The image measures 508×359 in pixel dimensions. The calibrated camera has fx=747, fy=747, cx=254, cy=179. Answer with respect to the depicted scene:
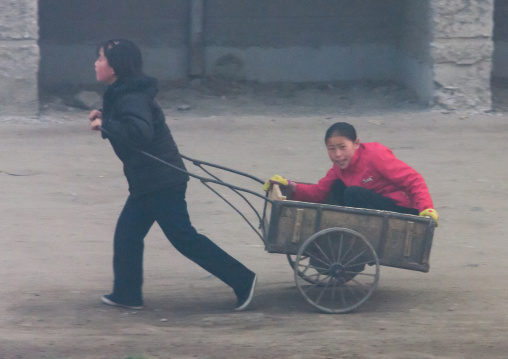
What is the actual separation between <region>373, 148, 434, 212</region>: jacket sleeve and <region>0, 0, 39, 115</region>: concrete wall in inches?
223

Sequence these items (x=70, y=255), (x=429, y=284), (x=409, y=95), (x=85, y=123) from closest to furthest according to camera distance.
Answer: (x=429, y=284) < (x=70, y=255) < (x=85, y=123) < (x=409, y=95)

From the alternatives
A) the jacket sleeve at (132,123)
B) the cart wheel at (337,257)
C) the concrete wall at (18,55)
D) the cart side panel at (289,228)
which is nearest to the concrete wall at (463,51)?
the concrete wall at (18,55)

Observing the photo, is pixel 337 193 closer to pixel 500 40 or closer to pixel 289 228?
pixel 289 228

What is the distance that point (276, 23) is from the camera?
36.3 ft

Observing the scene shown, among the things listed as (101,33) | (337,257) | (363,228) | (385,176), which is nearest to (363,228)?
(363,228)

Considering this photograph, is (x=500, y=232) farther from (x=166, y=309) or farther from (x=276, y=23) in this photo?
(x=276, y=23)

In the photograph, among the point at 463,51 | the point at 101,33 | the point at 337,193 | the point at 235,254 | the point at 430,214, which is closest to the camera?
the point at 430,214

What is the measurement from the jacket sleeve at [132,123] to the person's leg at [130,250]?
0.44m

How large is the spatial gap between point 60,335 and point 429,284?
2279 millimetres

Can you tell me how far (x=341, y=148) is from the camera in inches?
163

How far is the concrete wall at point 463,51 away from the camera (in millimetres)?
9148

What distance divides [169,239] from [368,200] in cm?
111

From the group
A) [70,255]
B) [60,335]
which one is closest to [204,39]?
[70,255]

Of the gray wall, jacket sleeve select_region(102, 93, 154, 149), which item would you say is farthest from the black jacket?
the gray wall
